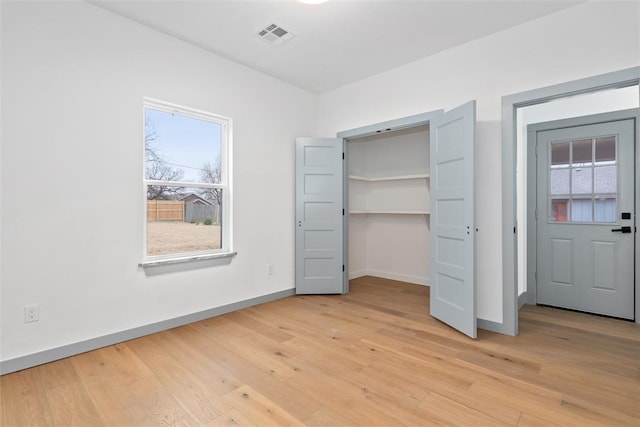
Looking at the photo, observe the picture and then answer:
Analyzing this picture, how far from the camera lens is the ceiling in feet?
8.77

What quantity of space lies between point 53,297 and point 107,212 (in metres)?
0.76

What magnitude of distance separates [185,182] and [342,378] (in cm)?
244

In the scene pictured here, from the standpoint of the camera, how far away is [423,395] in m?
2.00

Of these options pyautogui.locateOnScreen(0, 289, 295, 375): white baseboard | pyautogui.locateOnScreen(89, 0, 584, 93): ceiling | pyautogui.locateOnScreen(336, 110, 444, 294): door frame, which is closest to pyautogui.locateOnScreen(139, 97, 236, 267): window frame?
pyautogui.locateOnScreen(0, 289, 295, 375): white baseboard

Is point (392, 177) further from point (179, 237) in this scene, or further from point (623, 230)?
point (179, 237)

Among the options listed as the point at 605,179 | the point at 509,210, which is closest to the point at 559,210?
the point at 605,179

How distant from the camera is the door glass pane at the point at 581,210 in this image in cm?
359

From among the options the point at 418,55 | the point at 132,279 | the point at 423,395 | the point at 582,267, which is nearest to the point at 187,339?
the point at 132,279

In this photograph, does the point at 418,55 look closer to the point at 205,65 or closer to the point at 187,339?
the point at 205,65

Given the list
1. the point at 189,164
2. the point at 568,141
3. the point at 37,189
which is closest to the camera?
the point at 37,189

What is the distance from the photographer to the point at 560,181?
377 cm

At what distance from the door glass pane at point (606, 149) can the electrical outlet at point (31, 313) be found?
5.49 m

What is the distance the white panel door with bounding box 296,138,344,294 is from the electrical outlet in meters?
2.67

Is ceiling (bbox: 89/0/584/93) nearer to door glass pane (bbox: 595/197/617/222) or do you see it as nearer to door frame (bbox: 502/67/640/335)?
door frame (bbox: 502/67/640/335)
